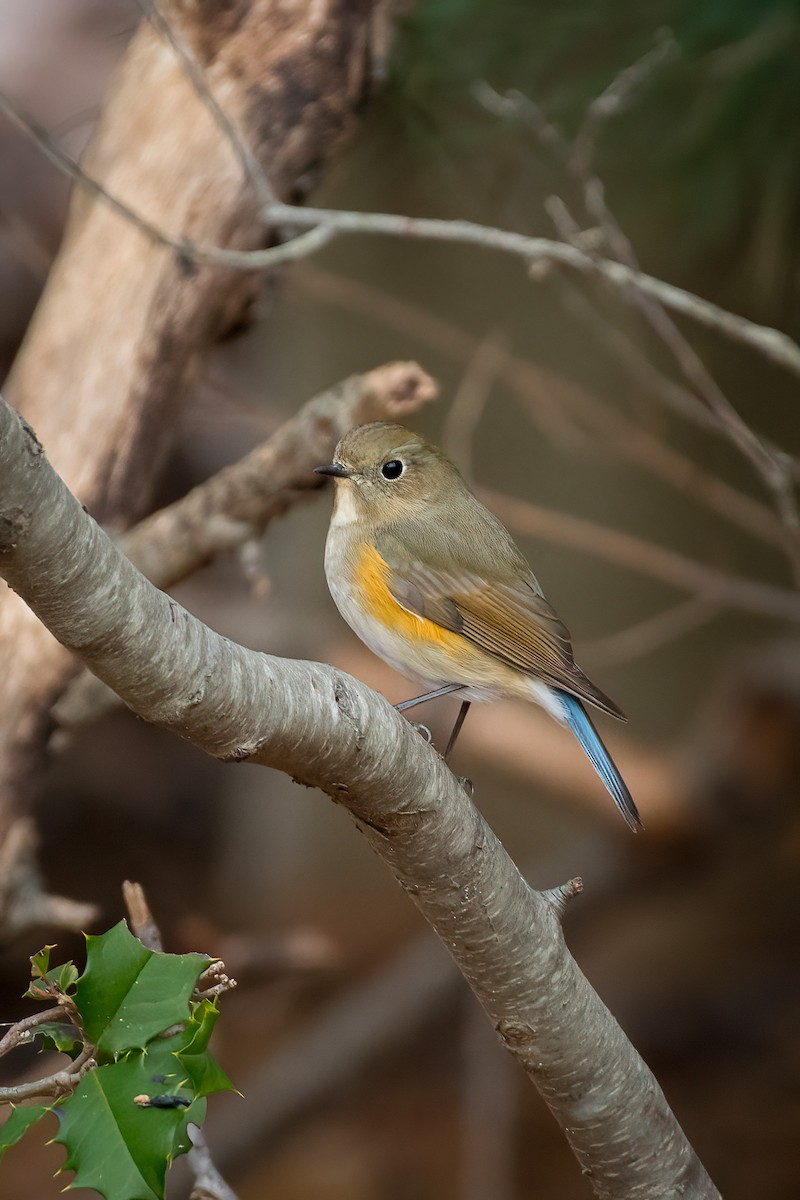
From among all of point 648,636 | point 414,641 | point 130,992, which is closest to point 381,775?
point 130,992

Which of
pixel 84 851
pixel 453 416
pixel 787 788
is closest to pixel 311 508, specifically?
pixel 453 416

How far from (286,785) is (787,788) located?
82.2 inches

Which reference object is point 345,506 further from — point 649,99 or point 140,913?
point 649,99

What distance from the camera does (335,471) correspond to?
2363 millimetres

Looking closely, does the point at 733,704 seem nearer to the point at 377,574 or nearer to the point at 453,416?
the point at 453,416

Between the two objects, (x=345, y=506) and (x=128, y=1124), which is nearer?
(x=128, y=1124)

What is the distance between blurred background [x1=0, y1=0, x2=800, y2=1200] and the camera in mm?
3574

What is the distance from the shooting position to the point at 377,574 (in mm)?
2271

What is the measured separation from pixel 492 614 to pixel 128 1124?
4.48 ft

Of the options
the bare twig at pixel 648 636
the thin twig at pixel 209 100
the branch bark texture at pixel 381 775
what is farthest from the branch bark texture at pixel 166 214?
the bare twig at pixel 648 636

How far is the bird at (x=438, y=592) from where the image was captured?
2232 millimetres

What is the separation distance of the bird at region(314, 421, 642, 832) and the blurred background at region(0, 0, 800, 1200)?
102 cm

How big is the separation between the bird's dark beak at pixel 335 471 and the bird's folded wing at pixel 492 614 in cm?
17

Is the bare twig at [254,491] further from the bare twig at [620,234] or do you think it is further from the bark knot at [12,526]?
the bark knot at [12,526]
